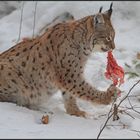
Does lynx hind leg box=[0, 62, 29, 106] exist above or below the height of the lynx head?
below

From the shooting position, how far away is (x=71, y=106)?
645cm

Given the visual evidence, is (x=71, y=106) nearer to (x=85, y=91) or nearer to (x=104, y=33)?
(x=85, y=91)

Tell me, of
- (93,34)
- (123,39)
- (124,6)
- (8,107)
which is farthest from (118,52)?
(8,107)

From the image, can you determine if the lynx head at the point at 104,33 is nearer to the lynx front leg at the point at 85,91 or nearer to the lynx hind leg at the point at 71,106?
the lynx front leg at the point at 85,91

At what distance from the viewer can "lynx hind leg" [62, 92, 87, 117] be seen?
642 centimetres

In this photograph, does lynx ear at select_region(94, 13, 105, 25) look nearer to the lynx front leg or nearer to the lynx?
the lynx


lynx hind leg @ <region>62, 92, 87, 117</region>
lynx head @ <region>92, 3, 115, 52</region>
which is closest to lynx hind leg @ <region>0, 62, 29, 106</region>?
lynx hind leg @ <region>62, 92, 87, 117</region>

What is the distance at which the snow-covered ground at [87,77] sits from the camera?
5.34m

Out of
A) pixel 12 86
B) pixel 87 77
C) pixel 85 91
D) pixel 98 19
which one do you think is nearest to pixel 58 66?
pixel 85 91

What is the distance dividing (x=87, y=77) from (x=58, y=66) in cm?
103

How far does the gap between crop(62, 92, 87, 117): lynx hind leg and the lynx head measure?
2.26ft

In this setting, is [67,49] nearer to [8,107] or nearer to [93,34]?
[93,34]

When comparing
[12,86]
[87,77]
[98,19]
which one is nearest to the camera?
[98,19]

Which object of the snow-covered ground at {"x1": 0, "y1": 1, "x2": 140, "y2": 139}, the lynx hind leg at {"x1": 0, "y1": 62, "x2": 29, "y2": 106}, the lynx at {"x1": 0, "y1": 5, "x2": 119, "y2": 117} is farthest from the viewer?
the lynx hind leg at {"x1": 0, "y1": 62, "x2": 29, "y2": 106}
